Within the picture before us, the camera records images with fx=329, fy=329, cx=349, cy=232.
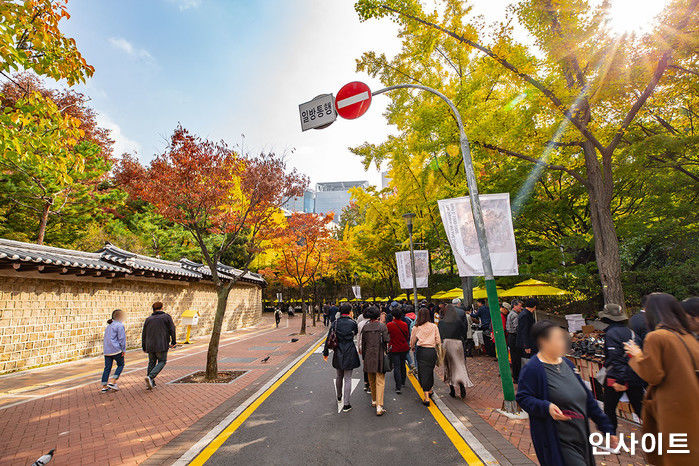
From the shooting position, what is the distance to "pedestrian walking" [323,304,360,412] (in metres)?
6.02

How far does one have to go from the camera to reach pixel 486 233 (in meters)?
6.98

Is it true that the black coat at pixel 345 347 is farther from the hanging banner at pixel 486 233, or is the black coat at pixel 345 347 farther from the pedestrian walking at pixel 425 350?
the hanging banner at pixel 486 233

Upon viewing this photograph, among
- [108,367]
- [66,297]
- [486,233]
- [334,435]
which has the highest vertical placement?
[486,233]

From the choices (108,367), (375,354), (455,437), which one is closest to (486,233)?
(375,354)

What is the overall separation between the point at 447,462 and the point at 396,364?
340cm

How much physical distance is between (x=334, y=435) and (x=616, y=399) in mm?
3892

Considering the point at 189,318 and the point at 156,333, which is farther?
the point at 189,318

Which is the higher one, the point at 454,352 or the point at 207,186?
the point at 207,186

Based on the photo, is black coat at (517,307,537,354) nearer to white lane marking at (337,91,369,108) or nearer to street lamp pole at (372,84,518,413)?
street lamp pole at (372,84,518,413)

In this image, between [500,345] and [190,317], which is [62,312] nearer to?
[190,317]

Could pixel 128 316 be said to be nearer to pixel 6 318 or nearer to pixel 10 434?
pixel 6 318

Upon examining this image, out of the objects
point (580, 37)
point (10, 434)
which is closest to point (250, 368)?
point (10, 434)

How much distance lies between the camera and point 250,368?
9906mm

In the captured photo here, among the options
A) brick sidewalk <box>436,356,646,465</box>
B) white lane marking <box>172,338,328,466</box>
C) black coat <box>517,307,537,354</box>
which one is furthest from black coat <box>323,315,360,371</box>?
black coat <box>517,307,537,354</box>
